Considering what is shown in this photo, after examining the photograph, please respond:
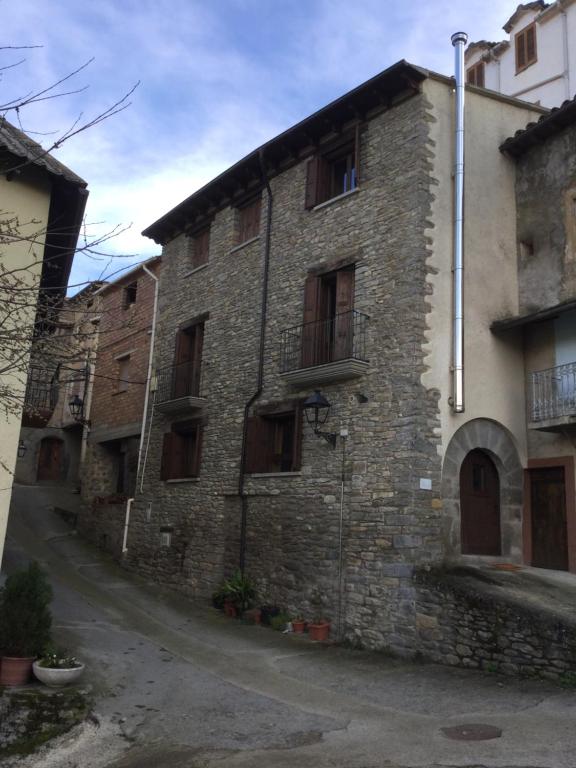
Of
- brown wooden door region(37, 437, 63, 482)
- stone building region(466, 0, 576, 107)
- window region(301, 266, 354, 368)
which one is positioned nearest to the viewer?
window region(301, 266, 354, 368)

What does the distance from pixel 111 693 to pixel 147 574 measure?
26.2 ft

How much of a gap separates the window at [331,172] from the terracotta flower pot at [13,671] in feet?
31.3

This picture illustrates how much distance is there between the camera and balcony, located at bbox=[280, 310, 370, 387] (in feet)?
37.4

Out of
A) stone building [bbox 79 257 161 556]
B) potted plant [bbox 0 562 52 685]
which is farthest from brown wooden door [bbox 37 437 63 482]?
potted plant [bbox 0 562 52 685]

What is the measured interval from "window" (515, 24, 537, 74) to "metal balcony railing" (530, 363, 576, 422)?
10.5 metres

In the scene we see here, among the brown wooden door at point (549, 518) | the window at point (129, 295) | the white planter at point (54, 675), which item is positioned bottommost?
the white planter at point (54, 675)

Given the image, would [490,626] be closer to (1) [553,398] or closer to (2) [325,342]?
(1) [553,398]

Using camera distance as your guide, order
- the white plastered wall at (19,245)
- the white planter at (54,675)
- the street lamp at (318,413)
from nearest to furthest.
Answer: the white planter at (54,675) → the white plastered wall at (19,245) → the street lamp at (318,413)

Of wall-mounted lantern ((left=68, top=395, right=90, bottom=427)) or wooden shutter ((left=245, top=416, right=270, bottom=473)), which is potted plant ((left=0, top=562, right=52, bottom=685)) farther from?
wall-mounted lantern ((left=68, top=395, right=90, bottom=427))

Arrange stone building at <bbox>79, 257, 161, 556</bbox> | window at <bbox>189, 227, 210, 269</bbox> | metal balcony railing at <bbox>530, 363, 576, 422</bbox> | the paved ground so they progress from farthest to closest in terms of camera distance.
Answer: stone building at <bbox>79, 257, 161, 556</bbox>
window at <bbox>189, 227, 210, 269</bbox>
metal balcony railing at <bbox>530, 363, 576, 422</bbox>
the paved ground

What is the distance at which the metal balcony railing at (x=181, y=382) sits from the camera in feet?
51.5

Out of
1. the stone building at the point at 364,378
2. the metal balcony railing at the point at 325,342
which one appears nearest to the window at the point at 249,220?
the stone building at the point at 364,378

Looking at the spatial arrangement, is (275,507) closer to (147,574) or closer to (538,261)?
(147,574)

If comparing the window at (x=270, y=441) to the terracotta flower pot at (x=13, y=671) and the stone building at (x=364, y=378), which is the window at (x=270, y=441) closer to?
the stone building at (x=364, y=378)
